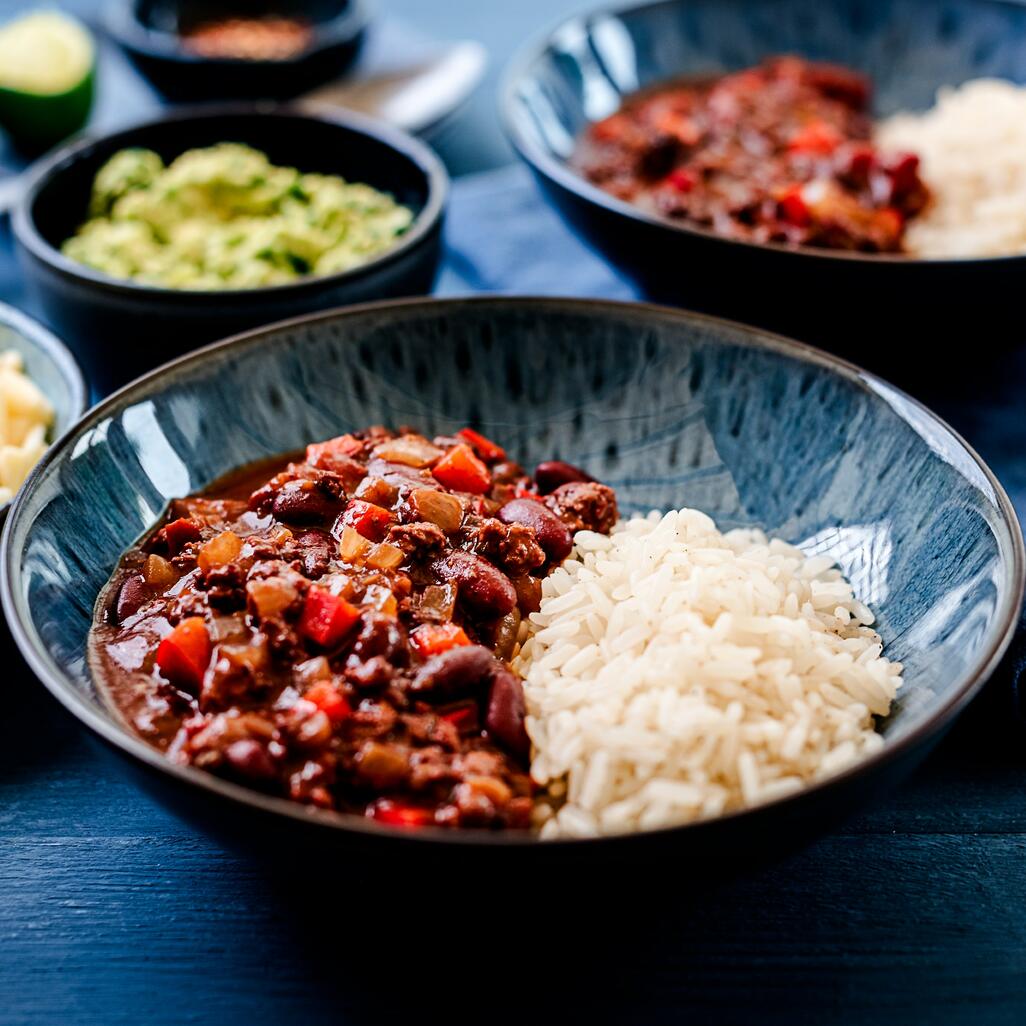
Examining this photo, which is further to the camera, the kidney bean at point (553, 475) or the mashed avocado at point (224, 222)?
the mashed avocado at point (224, 222)

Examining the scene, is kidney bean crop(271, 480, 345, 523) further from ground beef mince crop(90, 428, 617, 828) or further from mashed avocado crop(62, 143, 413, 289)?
mashed avocado crop(62, 143, 413, 289)

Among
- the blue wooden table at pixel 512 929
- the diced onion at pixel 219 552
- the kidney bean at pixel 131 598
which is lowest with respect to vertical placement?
the blue wooden table at pixel 512 929

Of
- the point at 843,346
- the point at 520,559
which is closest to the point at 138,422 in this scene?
the point at 520,559

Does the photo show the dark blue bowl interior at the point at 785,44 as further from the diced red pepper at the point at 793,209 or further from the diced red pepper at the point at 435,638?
the diced red pepper at the point at 435,638

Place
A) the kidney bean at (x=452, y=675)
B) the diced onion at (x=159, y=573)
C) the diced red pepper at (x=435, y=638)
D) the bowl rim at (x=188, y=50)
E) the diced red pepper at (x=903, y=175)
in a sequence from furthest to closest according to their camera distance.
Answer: the bowl rim at (x=188, y=50) → the diced red pepper at (x=903, y=175) → the diced onion at (x=159, y=573) → the diced red pepper at (x=435, y=638) → the kidney bean at (x=452, y=675)

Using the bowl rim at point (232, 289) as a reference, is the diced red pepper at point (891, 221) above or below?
below

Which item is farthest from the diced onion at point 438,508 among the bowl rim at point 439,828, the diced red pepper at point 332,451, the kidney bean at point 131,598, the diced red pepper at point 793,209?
the diced red pepper at point 793,209

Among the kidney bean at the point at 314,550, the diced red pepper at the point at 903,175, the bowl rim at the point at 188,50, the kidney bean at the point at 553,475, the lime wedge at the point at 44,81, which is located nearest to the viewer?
the kidney bean at the point at 314,550
